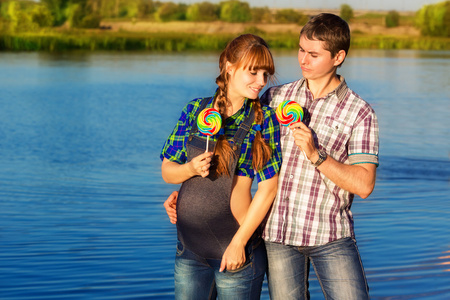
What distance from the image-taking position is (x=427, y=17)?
8138 centimetres

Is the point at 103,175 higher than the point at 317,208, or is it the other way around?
the point at 317,208

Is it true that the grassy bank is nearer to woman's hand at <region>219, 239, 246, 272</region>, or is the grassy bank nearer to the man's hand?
the man's hand

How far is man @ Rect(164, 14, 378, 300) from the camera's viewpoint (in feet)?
11.3

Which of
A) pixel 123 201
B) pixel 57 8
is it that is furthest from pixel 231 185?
pixel 57 8

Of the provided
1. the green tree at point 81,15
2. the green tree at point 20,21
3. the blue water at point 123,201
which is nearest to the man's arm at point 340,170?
the blue water at point 123,201

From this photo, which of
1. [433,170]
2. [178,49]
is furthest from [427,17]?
[433,170]

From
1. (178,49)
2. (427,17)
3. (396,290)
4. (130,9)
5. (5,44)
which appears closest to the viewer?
(396,290)

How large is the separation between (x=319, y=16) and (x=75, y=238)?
15.3 feet

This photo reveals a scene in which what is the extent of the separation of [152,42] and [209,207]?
57.3m

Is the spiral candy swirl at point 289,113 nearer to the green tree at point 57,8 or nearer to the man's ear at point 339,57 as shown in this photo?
the man's ear at point 339,57

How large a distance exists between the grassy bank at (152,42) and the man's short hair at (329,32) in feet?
133

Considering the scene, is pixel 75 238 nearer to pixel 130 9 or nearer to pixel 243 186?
pixel 243 186

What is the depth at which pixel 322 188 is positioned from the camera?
11.5 ft

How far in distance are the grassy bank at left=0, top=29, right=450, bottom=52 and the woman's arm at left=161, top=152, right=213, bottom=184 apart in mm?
40919
